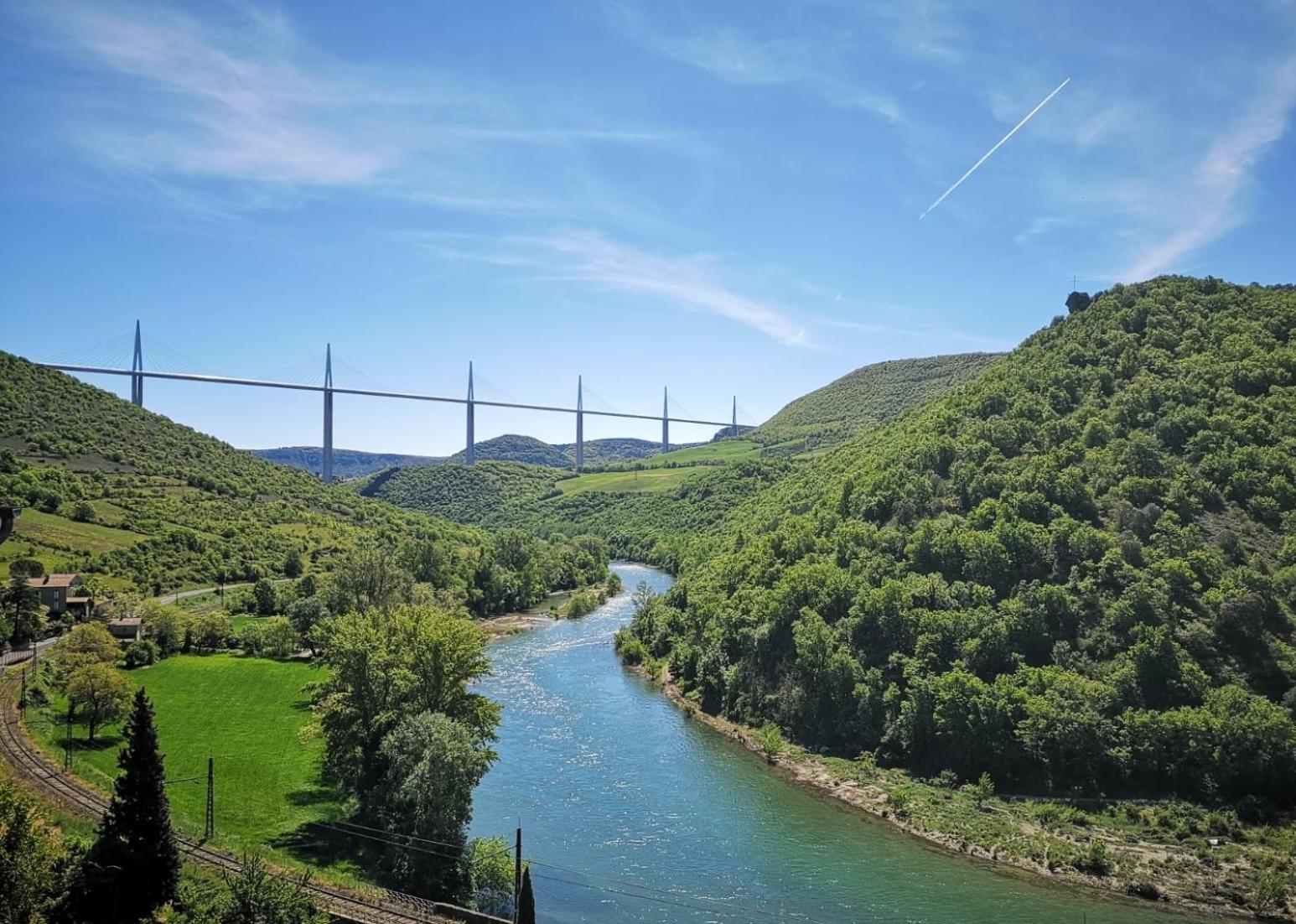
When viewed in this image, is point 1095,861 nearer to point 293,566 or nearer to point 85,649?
point 85,649

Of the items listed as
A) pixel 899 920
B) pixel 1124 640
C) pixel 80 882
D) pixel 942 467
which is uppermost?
pixel 942 467

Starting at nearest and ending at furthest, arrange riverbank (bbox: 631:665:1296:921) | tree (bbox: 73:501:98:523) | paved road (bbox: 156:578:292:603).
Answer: riverbank (bbox: 631:665:1296:921)
paved road (bbox: 156:578:292:603)
tree (bbox: 73:501:98:523)

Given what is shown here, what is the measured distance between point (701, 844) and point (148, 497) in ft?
192

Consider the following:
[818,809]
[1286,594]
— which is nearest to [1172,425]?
[1286,594]

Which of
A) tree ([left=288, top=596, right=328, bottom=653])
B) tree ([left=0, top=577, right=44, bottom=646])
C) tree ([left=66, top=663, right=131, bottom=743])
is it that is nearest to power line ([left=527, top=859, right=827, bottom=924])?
tree ([left=66, top=663, right=131, bottom=743])

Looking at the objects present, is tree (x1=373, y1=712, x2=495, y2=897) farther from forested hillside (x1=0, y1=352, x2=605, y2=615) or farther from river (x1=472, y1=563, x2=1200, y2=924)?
forested hillside (x1=0, y1=352, x2=605, y2=615)

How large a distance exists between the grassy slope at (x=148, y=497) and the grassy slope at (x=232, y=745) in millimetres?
15950

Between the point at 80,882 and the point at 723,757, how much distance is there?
26.4m

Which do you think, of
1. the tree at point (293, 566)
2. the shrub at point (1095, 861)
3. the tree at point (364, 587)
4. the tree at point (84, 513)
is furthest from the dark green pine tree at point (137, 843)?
the tree at point (293, 566)

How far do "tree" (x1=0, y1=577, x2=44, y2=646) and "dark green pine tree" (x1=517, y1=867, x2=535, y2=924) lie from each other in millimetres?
34100

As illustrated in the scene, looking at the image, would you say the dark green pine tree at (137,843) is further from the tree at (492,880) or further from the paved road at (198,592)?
the paved road at (198,592)

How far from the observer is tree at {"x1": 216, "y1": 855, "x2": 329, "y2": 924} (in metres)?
17.4

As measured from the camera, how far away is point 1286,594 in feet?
117

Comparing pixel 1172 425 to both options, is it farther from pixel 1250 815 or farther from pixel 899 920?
pixel 899 920
